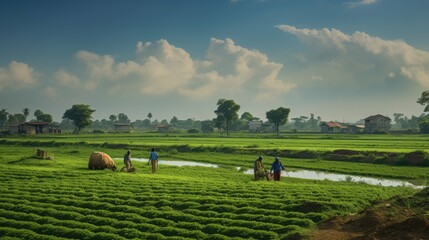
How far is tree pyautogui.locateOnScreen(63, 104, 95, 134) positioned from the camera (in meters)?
141

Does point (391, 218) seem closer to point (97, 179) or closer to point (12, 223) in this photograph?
point (12, 223)

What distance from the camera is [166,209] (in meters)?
19.1

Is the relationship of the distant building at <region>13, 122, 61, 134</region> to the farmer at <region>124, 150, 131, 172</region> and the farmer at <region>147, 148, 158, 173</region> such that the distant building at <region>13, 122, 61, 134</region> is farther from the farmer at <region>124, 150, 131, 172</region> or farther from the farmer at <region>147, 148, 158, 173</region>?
the farmer at <region>147, 148, 158, 173</region>

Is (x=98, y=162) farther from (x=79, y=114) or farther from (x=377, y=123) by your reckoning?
(x=377, y=123)

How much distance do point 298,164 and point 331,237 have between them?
3483 centimetres

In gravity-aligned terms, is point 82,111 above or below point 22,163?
above

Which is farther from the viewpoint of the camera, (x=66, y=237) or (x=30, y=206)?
(x=30, y=206)

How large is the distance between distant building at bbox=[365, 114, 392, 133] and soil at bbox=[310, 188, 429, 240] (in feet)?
450

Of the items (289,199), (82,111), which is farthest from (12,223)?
(82,111)

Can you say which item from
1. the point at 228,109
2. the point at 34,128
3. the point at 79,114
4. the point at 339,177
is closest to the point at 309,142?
the point at 339,177

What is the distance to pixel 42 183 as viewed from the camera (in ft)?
86.2

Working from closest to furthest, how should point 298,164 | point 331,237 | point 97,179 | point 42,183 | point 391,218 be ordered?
point 331,237, point 391,218, point 42,183, point 97,179, point 298,164

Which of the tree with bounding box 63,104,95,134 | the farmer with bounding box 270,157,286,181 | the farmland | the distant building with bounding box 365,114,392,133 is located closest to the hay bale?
the farmland

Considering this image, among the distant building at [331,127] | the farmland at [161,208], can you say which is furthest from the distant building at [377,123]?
the farmland at [161,208]
